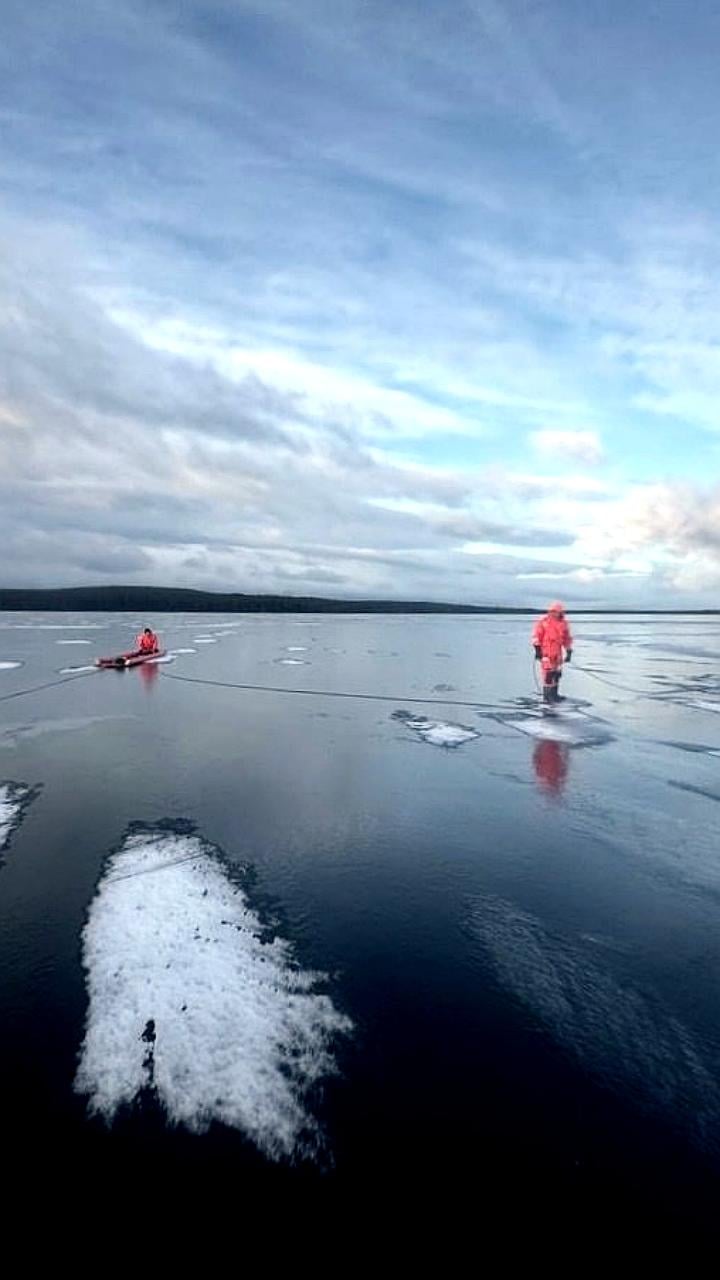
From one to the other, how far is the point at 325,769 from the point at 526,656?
22.0 meters

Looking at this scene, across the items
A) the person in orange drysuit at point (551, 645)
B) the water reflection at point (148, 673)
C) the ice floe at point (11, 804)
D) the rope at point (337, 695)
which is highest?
the person in orange drysuit at point (551, 645)

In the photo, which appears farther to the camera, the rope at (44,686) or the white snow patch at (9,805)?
the rope at (44,686)

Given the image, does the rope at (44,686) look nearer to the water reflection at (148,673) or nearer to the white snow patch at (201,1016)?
the water reflection at (148,673)

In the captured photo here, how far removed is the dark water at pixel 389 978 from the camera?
2.78 meters

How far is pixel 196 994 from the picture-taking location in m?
3.79

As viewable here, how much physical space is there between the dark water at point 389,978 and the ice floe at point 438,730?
4.21 feet

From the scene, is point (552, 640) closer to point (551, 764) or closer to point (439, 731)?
point (439, 731)

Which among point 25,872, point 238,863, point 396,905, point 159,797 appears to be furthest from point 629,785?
point 25,872

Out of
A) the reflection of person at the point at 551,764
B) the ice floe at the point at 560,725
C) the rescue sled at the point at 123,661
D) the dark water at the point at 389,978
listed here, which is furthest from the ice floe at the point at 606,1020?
the rescue sled at the point at 123,661

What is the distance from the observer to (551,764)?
9.11 m

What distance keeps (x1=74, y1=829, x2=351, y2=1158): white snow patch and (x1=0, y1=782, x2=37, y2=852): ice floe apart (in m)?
1.67

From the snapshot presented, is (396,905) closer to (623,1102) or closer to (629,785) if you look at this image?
(623,1102)

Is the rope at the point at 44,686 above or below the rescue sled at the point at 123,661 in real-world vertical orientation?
below

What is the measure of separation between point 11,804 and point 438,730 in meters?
6.54
